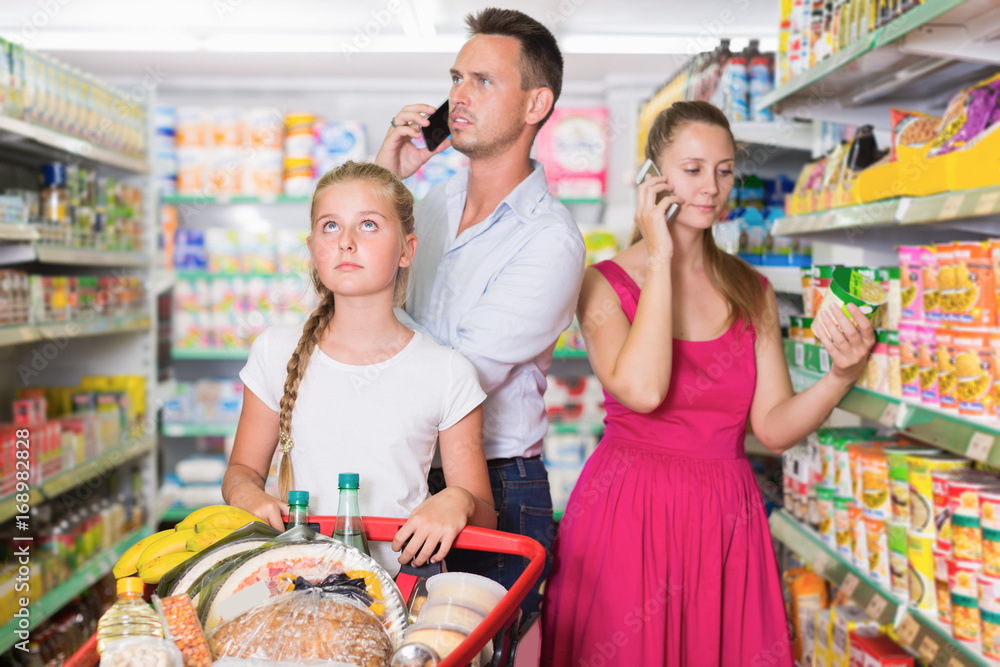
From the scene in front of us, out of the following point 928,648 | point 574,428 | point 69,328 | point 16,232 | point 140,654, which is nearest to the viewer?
point 140,654

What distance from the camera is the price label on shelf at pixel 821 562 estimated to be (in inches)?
85.7

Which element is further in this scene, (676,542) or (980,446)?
(676,542)

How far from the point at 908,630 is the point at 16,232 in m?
2.86

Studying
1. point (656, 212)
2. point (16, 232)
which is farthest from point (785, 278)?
point (16, 232)

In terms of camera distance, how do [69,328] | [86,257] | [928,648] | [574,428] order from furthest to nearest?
[574,428] < [86,257] < [69,328] < [928,648]

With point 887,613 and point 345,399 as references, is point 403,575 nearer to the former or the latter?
point 345,399

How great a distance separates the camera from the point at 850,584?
79.7 inches

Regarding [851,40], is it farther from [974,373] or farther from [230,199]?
[230,199]

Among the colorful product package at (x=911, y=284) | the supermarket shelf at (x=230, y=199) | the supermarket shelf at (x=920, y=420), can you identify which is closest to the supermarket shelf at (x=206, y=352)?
the supermarket shelf at (x=230, y=199)

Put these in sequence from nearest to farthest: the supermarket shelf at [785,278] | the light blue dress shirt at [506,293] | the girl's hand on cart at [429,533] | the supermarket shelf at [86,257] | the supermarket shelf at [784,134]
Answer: the girl's hand on cart at [429,533] → the light blue dress shirt at [506,293] → the supermarket shelf at [785,278] → the supermarket shelf at [784,134] → the supermarket shelf at [86,257]

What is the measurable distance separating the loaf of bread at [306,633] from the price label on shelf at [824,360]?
150cm

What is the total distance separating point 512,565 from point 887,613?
2.80ft

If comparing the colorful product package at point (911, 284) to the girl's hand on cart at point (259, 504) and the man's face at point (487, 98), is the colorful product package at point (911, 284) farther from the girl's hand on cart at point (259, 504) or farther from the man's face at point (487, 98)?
the girl's hand on cart at point (259, 504)

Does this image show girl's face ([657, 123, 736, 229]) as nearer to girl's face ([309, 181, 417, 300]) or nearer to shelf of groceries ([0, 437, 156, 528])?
girl's face ([309, 181, 417, 300])
